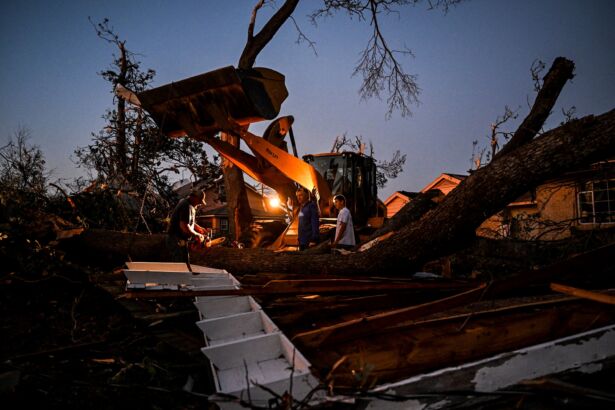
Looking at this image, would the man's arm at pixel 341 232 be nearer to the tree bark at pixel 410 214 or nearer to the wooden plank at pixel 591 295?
the tree bark at pixel 410 214

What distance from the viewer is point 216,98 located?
5680 millimetres

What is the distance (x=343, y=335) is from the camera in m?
2.18

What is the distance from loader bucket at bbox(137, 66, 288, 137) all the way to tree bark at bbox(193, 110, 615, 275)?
2479 millimetres

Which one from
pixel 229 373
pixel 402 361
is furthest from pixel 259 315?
pixel 402 361

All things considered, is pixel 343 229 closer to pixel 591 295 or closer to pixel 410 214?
pixel 410 214

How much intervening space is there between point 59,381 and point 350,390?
187cm

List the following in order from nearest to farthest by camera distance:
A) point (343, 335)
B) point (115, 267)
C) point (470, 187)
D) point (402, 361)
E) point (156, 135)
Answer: point (402, 361) → point (343, 335) → point (470, 187) → point (115, 267) → point (156, 135)

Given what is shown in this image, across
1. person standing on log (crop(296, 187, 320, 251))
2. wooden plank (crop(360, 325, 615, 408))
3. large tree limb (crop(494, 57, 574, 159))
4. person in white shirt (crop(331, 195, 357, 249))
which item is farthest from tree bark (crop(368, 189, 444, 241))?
wooden plank (crop(360, 325, 615, 408))

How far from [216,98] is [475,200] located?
4.08 meters

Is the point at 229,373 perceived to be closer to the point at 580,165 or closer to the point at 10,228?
the point at 580,165

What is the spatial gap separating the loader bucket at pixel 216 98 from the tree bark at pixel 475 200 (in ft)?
8.13

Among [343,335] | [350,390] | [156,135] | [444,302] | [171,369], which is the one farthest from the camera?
[156,135]

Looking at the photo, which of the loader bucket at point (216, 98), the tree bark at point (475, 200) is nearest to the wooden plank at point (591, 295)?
the tree bark at point (475, 200)

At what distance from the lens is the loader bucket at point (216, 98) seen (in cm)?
546
